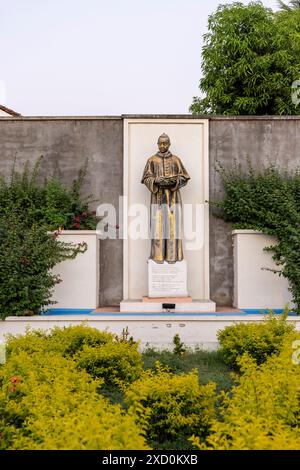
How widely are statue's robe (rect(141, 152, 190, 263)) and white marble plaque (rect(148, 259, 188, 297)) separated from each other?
11 centimetres

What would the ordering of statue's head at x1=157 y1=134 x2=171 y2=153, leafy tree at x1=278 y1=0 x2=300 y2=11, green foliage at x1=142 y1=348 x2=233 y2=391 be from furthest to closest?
leafy tree at x1=278 y1=0 x2=300 y2=11 < statue's head at x1=157 y1=134 x2=171 y2=153 < green foliage at x1=142 y1=348 x2=233 y2=391

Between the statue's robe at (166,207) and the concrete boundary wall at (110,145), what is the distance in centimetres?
89

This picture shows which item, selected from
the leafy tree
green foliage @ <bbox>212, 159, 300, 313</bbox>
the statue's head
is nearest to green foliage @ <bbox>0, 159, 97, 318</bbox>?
the statue's head

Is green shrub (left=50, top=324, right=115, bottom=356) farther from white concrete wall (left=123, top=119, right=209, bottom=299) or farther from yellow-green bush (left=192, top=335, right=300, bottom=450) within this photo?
white concrete wall (left=123, top=119, right=209, bottom=299)

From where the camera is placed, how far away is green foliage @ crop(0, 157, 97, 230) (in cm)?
891

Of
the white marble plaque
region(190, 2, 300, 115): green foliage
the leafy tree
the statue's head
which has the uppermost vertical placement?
the leafy tree

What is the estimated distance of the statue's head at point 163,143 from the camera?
A: 8.87 metres

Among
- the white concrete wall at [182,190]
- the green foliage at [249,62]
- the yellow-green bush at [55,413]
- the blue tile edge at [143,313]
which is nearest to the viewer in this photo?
the yellow-green bush at [55,413]

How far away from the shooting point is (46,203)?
9102 mm

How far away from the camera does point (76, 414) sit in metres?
3.30

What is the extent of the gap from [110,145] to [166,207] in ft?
5.61

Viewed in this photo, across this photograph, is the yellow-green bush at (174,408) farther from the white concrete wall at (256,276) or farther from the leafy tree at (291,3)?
the leafy tree at (291,3)

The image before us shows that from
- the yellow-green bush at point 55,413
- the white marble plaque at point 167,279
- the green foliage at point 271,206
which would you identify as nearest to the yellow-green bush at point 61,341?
the yellow-green bush at point 55,413
